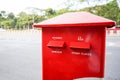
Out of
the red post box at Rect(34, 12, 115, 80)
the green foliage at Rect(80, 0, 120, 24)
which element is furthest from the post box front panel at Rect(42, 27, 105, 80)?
the green foliage at Rect(80, 0, 120, 24)

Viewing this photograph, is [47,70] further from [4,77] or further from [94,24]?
[4,77]

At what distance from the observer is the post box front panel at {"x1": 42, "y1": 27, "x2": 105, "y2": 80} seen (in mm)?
1380

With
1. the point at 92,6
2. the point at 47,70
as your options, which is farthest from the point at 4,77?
the point at 92,6

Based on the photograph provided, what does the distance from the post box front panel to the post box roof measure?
0.16ft

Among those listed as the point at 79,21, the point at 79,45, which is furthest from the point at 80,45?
the point at 79,21

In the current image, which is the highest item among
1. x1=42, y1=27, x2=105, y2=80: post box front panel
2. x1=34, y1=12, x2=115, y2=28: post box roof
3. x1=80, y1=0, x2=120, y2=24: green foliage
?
x1=80, y1=0, x2=120, y2=24: green foliage

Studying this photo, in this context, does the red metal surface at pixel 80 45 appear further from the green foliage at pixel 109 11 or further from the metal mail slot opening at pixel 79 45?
the green foliage at pixel 109 11

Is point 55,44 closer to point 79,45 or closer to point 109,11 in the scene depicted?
point 79,45

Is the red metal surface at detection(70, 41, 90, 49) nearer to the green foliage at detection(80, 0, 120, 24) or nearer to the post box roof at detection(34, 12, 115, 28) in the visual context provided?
the post box roof at detection(34, 12, 115, 28)

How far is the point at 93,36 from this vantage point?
4.55ft

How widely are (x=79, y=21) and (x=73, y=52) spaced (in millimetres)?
252

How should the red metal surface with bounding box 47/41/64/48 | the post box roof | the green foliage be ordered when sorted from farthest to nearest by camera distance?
the green foliage, the red metal surface with bounding box 47/41/64/48, the post box roof

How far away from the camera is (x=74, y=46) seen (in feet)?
4.66

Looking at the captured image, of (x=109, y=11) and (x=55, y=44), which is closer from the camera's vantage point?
(x=55, y=44)
